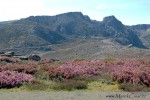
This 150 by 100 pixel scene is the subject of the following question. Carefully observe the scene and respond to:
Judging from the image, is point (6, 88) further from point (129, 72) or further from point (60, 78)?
point (129, 72)

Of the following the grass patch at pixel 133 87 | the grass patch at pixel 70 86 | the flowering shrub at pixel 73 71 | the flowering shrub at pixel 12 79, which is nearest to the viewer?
the grass patch at pixel 133 87

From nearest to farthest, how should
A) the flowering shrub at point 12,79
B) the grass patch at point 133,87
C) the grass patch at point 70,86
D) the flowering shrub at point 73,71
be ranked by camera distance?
the grass patch at point 133,87 → the grass patch at point 70,86 → the flowering shrub at point 12,79 → the flowering shrub at point 73,71

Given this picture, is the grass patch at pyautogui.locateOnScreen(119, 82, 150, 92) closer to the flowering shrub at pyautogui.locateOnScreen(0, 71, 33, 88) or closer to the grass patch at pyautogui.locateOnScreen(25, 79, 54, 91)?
the grass patch at pyautogui.locateOnScreen(25, 79, 54, 91)

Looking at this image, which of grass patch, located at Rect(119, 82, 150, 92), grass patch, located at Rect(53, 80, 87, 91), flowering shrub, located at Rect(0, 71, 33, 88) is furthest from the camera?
flowering shrub, located at Rect(0, 71, 33, 88)

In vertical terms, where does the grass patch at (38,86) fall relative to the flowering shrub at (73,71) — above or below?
below

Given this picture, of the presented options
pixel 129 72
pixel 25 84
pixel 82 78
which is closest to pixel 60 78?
pixel 82 78

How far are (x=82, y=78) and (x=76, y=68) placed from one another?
10.6 ft

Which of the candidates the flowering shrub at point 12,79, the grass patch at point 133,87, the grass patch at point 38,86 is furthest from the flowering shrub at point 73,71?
the grass patch at point 133,87

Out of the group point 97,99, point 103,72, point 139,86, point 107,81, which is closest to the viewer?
point 97,99

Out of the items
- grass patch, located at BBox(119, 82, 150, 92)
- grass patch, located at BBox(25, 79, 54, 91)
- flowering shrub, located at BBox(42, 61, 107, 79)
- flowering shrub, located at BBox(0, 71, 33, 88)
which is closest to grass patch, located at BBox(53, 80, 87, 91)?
grass patch, located at BBox(25, 79, 54, 91)

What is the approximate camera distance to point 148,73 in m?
25.5

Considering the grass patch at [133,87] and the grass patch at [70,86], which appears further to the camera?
the grass patch at [70,86]

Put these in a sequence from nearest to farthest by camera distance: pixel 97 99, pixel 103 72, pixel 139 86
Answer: pixel 97 99 → pixel 139 86 → pixel 103 72

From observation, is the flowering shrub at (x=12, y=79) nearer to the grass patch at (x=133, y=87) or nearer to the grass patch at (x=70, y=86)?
the grass patch at (x=70, y=86)
